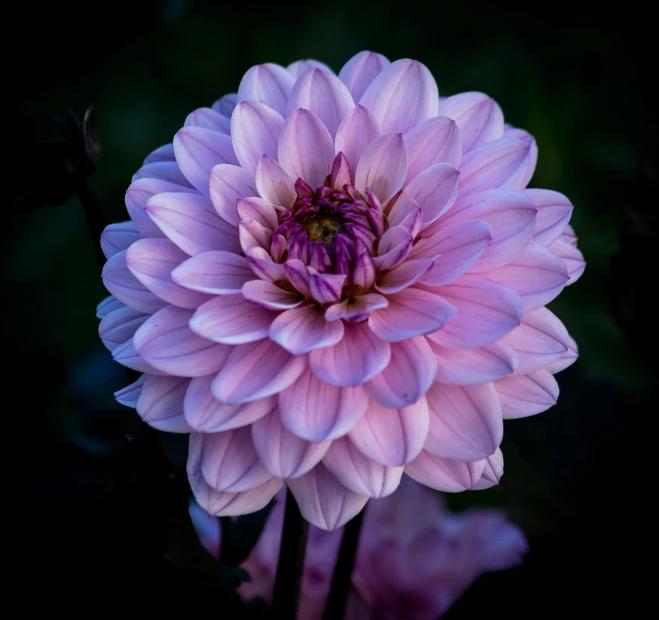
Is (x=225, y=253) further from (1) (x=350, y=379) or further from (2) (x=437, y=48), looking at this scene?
(2) (x=437, y=48)

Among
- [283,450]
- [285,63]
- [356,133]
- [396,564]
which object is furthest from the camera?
[285,63]

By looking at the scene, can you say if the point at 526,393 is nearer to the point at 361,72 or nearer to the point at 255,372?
the point at 255,372

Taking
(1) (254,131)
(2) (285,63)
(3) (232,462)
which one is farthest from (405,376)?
(2) (285,63)

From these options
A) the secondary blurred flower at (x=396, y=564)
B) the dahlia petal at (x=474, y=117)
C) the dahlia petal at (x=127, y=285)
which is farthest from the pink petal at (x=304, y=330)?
the secondary blurred flower at (x=396, y=564)

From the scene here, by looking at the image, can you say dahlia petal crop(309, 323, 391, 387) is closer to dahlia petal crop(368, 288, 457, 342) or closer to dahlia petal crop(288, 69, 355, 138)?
dahlia petal crop(368, 288, 457, 342)

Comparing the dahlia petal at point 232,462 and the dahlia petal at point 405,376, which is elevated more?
the dahlia petal at point 405,376

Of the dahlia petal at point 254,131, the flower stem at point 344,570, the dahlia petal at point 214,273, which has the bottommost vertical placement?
the flower stem at point 344,570

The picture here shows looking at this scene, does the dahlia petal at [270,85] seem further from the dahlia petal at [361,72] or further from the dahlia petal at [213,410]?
the dahlia petal at [213,410]

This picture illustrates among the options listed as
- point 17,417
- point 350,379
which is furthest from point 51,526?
point 350,379
